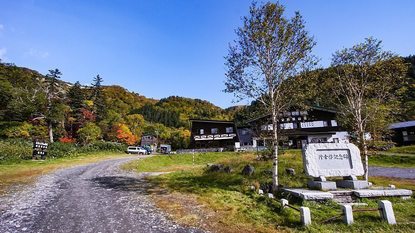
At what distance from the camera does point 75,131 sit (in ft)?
198

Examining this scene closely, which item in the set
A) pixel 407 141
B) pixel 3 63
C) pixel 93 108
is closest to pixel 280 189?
pixel 407 141

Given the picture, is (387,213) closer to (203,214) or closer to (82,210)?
(203,214)

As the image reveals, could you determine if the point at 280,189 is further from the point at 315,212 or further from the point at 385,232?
the point at 385,232

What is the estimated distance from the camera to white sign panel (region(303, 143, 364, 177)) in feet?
50.9

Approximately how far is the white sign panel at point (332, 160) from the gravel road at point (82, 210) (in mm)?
9228

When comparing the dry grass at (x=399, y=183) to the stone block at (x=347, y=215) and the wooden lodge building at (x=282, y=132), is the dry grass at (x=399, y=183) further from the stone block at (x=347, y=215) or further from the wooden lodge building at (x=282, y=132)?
the stone block at (x=347, y=215)

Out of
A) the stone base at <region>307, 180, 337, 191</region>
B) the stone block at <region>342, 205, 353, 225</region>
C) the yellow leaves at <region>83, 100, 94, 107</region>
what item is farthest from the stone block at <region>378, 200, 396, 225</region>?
the yellow leaves at <region>83, 100, 94, 107</region>

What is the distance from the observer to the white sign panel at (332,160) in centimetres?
1551

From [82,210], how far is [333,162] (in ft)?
44.6

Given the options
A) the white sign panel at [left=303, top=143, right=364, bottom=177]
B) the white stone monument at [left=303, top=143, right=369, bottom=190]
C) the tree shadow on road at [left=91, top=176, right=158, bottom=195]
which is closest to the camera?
the white stone monument at [left=303, top=143, right=369, bottom=190]

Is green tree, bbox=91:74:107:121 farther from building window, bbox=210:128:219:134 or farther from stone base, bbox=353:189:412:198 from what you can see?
stone base, bbox=353:189:412:198

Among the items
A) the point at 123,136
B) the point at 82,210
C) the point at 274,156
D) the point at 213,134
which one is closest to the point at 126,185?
the point at 82,210

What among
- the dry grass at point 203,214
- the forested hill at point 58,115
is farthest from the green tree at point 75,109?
the dry grass at point 203,214

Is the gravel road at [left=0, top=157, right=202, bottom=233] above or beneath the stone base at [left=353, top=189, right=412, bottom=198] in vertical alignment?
beneath
